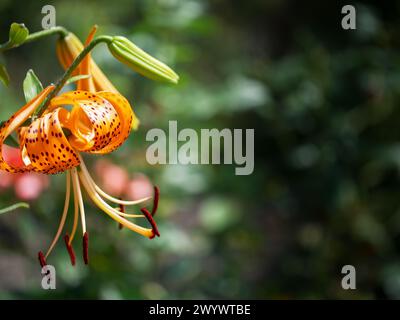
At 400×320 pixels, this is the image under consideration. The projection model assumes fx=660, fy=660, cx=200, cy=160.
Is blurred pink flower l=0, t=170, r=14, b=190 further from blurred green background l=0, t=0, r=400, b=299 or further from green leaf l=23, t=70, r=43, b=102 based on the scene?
green leaf l=23, t=70, r=43, b=102

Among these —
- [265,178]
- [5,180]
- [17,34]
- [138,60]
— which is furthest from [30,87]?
[265,178]

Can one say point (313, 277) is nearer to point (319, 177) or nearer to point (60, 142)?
point (319, 177)

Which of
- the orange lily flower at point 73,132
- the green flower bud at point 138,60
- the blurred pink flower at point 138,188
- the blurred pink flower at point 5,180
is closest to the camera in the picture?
the orange lily flower at point 73,132

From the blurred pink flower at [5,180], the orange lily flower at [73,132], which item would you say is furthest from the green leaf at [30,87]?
the blurred pink flower at [5,180]

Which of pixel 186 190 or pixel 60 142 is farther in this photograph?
pixel 186 190

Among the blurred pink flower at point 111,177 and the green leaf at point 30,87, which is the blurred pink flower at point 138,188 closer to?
the blurred pink flower at point 111,177
